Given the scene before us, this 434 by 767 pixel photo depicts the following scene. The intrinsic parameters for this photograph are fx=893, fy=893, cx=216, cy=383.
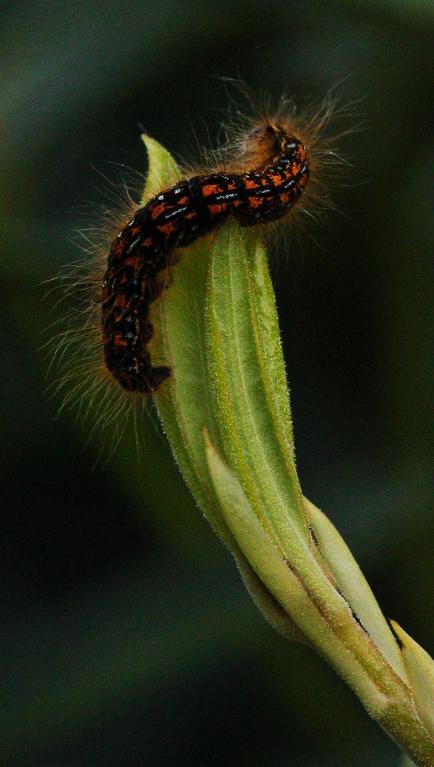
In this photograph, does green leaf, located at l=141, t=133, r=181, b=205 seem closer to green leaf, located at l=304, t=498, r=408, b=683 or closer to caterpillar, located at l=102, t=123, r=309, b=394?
caterpillar, located at l=102, t=123, r=309, b=394

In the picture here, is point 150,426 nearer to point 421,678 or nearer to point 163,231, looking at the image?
point 163,231

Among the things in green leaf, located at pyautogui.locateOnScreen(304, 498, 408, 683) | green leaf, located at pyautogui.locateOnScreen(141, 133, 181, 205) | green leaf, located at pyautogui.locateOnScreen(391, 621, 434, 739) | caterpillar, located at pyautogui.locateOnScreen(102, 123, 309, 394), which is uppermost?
green leaf, located at pyautogui.locateOnScreen(141, 133, 181, 205)

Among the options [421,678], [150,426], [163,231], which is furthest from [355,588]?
[150,426]

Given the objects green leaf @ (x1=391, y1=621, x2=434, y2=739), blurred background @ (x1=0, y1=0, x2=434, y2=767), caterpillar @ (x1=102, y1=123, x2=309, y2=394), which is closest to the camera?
green leaf @ (x1=391, y1=621, x2=434, y2=739)

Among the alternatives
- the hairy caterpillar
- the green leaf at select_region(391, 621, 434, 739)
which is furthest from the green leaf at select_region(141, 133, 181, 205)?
the green leaf at select_region(391, 621, 434, 739)

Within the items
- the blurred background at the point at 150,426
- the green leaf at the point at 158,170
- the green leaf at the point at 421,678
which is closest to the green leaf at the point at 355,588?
the green leaf at the point at 421,678

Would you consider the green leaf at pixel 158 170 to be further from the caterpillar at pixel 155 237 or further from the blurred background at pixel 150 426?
the blurred background at pixel 150 426

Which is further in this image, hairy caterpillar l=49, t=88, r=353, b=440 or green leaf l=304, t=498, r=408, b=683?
hairy caterpillar l=49, t=88, r=353, b=440
